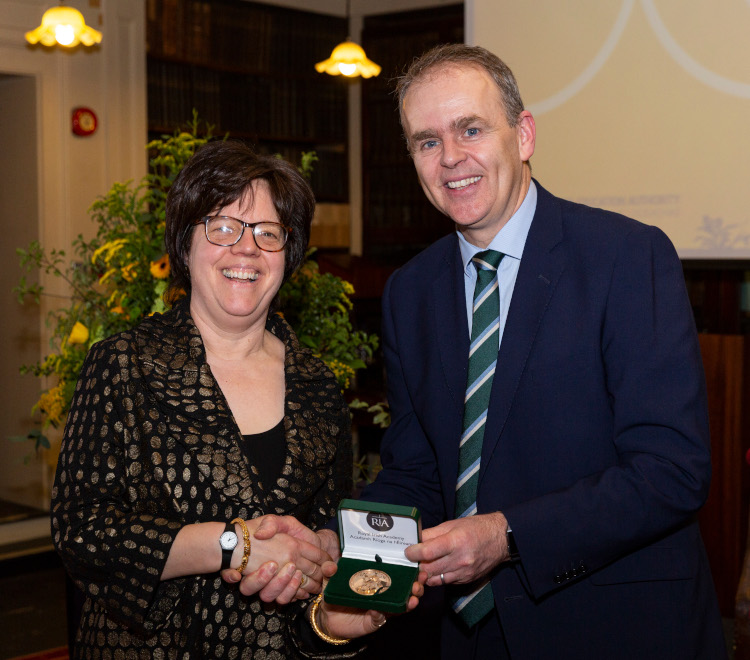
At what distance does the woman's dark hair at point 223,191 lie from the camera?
6.20 feet

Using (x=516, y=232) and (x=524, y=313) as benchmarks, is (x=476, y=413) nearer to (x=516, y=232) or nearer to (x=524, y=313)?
(x=524, y=313)

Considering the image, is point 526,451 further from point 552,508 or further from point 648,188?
point 648,188

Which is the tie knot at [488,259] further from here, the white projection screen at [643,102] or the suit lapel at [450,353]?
the white projection screen at [643,102]

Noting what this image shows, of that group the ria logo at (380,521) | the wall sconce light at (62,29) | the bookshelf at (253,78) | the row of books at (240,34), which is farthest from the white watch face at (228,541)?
the row of books at (240,34)

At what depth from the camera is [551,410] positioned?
163 centimetres

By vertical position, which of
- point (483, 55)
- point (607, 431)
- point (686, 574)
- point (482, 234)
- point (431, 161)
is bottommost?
point (686, 574)

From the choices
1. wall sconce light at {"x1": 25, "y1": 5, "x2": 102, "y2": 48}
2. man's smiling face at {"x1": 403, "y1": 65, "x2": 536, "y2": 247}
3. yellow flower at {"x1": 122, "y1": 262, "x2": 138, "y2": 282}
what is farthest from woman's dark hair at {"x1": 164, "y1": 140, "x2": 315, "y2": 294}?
wall sconce light at {"x1": 25, "y1": 5, "x2": 102, "y2": 48}

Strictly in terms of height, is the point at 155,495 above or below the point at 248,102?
below

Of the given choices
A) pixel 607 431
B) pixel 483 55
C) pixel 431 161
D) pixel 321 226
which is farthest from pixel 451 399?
pixel 321 226

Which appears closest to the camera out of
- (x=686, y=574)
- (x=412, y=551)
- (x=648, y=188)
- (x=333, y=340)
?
(x=412, y=551)

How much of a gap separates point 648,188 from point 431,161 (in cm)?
199

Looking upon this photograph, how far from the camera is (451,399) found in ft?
5.88

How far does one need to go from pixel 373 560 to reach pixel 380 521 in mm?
80

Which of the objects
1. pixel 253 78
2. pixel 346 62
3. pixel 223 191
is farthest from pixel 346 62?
pixel 223 191
